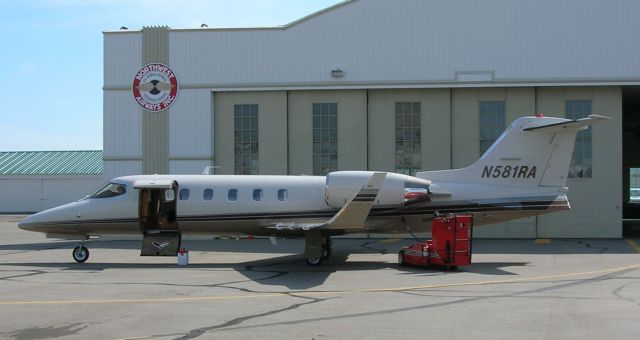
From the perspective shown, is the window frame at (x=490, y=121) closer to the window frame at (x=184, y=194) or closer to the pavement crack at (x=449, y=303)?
the pavement crack at (x=449, y=303)

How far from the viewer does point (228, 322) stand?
10.8 meters

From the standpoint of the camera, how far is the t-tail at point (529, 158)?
20.8 metres

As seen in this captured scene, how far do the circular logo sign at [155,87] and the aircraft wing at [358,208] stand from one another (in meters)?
13.0

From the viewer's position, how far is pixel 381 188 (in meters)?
20.5

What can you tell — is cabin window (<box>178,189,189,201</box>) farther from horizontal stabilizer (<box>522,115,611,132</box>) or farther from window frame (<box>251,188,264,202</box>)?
horizontal stabilizer (<box>522,115,611,132</box>)

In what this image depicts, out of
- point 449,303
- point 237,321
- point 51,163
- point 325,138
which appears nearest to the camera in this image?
point 237,321

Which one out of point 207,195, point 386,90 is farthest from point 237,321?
point 386,90

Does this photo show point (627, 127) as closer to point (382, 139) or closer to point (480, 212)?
point (382, 139)

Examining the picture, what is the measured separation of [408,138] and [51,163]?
2030 inches

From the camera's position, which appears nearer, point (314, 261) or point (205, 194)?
point (314, 261)

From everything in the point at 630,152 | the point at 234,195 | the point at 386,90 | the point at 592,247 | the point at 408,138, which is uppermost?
the point at 386,90

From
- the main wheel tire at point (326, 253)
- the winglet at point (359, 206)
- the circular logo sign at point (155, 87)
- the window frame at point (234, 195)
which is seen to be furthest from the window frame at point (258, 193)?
the circular logo sign at point (155, 87)

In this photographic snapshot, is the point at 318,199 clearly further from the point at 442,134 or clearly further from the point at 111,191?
the point at 442,134

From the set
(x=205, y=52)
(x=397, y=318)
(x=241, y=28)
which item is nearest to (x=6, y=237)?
(x=205, y=52)
